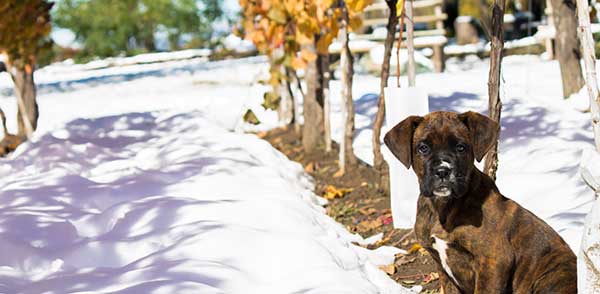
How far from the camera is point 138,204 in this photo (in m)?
5.92

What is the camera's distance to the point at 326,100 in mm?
9570

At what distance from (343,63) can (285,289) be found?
4.38 m

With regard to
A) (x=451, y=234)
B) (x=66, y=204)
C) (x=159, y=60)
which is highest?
(x=451, y=234)

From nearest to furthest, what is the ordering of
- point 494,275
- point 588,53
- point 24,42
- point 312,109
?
point 494,275 → point 588,53 → point 312,109 → point 24,42

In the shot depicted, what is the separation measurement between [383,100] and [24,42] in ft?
26.0

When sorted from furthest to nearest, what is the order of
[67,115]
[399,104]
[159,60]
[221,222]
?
[159,60] → [67,115] → [399,104] → [221,222]

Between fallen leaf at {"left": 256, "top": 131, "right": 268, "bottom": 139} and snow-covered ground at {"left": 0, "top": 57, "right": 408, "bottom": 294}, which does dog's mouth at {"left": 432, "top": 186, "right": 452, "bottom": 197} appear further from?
fallen leaf at {"left": 256, "top": 131, "right": 268, "bottom": 139}

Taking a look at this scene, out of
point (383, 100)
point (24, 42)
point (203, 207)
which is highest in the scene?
point (24, 42)

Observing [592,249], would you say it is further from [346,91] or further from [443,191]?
[346,91]

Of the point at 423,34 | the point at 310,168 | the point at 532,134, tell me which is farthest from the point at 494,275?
the point at 423,34

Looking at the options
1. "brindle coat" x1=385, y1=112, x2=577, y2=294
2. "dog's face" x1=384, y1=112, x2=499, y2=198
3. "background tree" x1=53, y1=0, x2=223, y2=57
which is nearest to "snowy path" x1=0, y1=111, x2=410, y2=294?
"brindle coat" x1=385, y1=112, x2=577, y2=294

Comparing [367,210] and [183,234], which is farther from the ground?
[183,234]

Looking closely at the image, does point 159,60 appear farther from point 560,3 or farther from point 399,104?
point 399,104

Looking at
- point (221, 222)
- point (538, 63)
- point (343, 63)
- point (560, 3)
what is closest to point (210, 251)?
point (221, 222)
